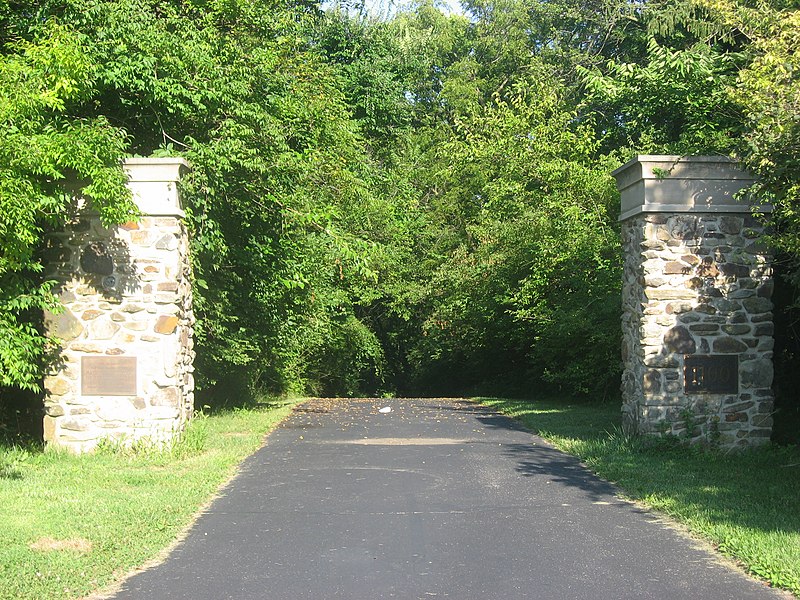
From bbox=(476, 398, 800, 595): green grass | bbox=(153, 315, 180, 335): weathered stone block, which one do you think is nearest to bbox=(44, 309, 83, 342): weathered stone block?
bbox=(153, 315, 180, 335): weathered stone block

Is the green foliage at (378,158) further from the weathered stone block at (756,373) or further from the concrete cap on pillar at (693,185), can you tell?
the weathered stone block at (756,373)

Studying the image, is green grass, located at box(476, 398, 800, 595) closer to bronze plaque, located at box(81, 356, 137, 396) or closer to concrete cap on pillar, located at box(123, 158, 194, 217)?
bronze plaque, located at box(81, 356, 137, 396)

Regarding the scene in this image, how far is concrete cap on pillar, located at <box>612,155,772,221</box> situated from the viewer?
11.4 metres

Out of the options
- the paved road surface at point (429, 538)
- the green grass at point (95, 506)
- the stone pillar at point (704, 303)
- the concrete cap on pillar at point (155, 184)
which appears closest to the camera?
the paved road surface at point (429, 538)

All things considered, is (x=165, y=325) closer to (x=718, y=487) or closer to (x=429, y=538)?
(x=429, y=538)

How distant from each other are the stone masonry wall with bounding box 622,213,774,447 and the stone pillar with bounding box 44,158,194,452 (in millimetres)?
6026

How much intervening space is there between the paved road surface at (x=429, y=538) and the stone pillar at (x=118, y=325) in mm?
1630

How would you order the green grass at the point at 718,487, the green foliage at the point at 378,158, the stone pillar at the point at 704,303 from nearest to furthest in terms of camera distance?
1. the green grass at the point at 718,487
2. the green foliage at the point at 378,158
3. the stone pillar at the point at 704,303

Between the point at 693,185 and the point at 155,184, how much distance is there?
6.77 metres

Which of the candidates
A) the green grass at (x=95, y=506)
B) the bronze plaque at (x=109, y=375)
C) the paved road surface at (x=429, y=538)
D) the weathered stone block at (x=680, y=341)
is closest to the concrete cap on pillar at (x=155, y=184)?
the bronze plaque at (x=109, y=375)

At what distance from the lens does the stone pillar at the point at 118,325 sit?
11.1 m

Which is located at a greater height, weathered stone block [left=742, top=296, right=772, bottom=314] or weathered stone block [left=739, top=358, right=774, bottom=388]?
weathered stone block [left=742, top=296, right=772, bottom=314]

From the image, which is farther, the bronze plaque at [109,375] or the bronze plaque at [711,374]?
the bronze plaque at [711,374]

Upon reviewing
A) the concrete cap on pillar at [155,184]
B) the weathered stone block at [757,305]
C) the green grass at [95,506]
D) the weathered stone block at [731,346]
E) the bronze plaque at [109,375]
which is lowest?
the green grass at [95,506]
